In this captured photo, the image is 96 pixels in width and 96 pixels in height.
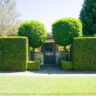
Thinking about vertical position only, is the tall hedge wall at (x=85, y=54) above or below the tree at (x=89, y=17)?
below

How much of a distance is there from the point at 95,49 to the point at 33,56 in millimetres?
7915

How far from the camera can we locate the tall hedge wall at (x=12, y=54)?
2759cm

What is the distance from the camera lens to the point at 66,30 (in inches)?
1190

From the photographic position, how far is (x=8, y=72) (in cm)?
2652

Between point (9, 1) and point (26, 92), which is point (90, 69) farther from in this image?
point (9, 1)

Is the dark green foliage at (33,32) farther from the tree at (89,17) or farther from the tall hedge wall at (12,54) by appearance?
the tree at (89,17)

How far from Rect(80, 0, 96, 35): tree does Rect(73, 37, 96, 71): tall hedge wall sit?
14671 millimetres

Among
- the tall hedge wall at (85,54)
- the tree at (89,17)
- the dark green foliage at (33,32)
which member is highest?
the tree at (89,17)

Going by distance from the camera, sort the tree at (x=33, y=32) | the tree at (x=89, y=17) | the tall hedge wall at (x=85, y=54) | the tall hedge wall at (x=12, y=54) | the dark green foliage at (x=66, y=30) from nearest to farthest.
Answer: the tall hedge wall at (x=85, y=54), the tall hedge wall at (x=12, y=54), the dark green foliage at (x=66, y=30), the tree at (x=33, y=32), the tree at (x=89, y=17)

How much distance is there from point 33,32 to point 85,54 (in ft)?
19.6

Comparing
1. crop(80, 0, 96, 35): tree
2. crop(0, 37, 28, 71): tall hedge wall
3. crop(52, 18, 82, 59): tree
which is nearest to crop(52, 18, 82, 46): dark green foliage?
crop(52, 18, 82, 59): tree

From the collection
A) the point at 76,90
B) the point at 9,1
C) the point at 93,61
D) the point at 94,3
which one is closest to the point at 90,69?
the point at 93,61

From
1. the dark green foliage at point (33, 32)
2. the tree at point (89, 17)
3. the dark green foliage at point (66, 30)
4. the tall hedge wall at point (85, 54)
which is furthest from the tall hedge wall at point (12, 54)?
the tree at point (89, 17)

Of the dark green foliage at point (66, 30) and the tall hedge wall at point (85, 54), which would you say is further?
the dark green foliage at point (66, 30)
